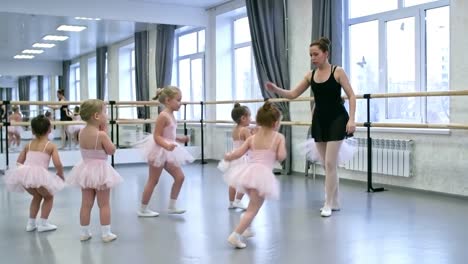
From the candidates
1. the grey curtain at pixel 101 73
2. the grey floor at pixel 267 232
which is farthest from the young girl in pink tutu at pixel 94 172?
the grey curtain at pixel 101 73

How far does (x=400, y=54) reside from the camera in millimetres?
5652

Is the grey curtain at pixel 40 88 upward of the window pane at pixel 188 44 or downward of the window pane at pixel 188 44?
downward

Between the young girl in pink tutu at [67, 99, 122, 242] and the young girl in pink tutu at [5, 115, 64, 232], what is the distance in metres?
0.28

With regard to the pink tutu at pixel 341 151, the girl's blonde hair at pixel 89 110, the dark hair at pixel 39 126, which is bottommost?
the pink tutu at pixel 341 151

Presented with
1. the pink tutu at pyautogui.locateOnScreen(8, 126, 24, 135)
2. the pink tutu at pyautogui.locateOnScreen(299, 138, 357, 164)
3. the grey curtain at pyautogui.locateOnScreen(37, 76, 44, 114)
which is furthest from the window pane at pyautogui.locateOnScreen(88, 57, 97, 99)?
the pink tutu at pyautogui.locateOnScreen(299, 138, 357, 164)

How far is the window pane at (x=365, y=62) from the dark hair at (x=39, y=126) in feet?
12.6

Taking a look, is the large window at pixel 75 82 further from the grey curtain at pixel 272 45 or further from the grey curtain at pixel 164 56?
the grey curtain at pixel 272 45

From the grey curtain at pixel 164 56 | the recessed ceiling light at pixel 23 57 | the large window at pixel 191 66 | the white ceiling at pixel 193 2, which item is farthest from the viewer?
the recessed ceiling light at pixel 23 57

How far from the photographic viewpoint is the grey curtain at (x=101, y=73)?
980 cm

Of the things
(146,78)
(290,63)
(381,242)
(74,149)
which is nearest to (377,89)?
(290,63)

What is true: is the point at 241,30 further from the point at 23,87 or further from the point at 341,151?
the point at 341,151

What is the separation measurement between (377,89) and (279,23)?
5.96 feet

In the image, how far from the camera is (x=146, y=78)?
10.1m

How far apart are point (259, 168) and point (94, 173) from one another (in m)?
1.01
